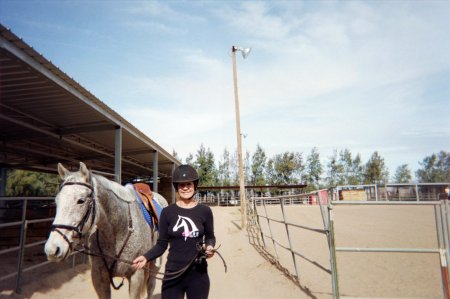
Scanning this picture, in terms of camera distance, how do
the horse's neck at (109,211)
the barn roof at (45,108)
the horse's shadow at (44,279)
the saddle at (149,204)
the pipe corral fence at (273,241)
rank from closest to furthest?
the horse's neck at (109,211) → the pipe corral fence at (273,241) → the saddle at (149,204) → the barn roof at (45,108) → the horse's shadow at (44,279)

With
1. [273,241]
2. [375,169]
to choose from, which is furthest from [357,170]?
[273,241]

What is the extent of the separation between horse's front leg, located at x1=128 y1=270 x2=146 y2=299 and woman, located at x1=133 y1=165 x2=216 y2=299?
0.80m

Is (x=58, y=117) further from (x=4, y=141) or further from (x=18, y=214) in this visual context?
(x=18, y=214)

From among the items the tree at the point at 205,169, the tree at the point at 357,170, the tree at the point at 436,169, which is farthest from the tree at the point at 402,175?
the tree at the point at 205,169

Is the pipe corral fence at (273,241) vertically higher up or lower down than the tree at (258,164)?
lower down

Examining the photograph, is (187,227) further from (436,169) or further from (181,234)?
(436,169)

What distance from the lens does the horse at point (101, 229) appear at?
2105mm

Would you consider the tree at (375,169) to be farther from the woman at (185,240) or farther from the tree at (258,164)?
the woman at (185,240)

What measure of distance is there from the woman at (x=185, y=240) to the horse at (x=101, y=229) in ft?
1.10

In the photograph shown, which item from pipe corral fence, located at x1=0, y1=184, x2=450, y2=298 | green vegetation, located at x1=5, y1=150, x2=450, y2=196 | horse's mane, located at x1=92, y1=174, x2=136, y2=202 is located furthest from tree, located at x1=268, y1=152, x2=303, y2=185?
horse's mane, located at x1=92, y1=174, x2=136, y2=202

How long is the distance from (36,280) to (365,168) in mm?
62321

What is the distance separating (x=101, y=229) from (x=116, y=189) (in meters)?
0.46

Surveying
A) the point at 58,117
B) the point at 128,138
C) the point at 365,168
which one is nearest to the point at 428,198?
the point at 365,168

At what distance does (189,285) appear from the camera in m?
2.13
